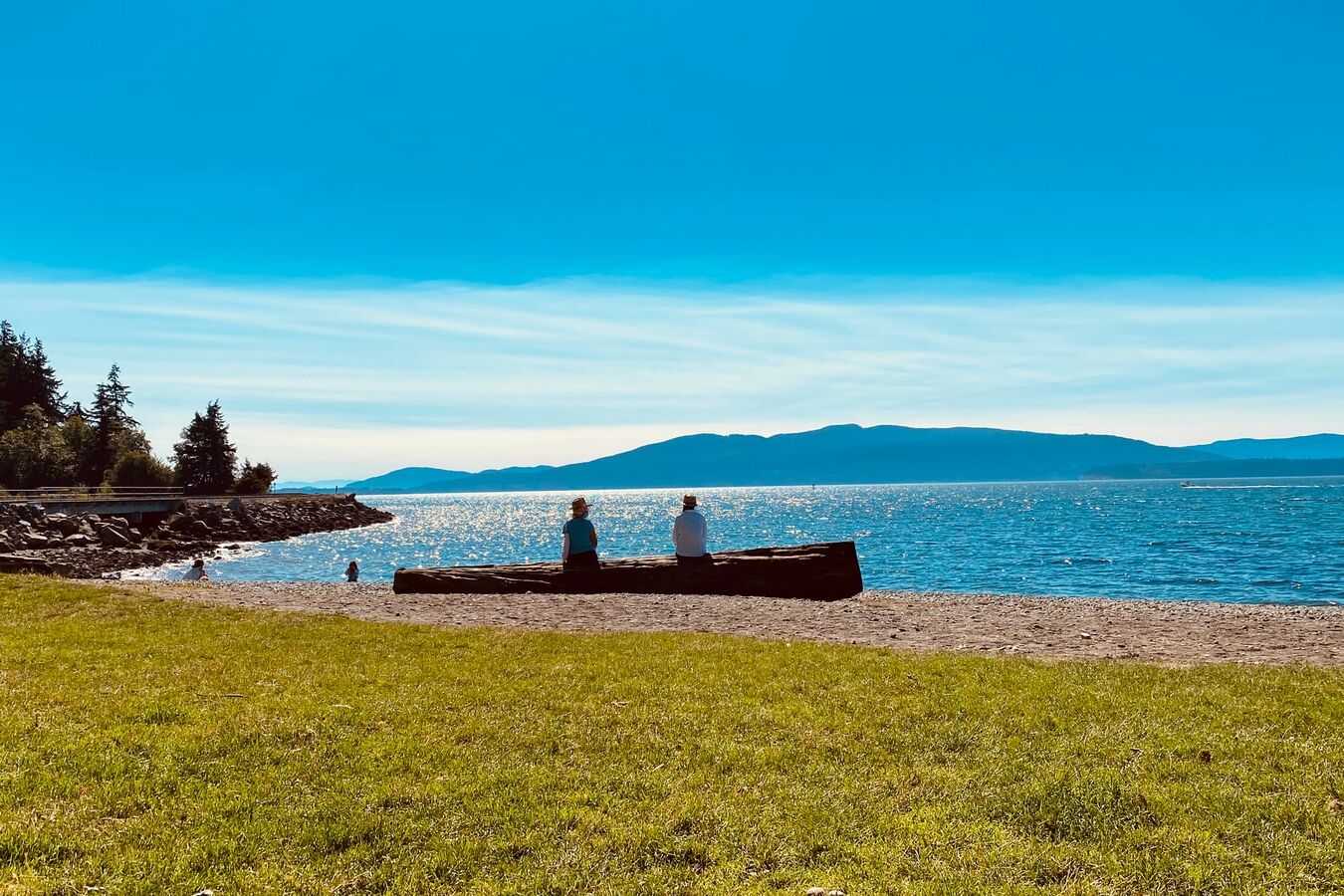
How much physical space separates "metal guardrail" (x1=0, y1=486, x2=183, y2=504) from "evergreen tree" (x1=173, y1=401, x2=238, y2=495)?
71.2ft

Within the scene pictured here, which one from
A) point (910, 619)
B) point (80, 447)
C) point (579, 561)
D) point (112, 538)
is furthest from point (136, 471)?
point (910, 619)

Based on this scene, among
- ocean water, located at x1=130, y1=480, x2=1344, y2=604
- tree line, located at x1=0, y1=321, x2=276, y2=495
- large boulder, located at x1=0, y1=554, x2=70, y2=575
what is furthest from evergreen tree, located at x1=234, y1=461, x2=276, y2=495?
large boulder, located at x1=0, y1=554, x2=70, y2=575

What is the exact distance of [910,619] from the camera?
18.3 meters

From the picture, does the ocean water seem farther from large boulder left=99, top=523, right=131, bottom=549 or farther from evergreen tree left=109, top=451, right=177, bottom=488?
evergreen tree left=109, top=451, right=177, bottom=488

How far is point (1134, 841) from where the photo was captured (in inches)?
242

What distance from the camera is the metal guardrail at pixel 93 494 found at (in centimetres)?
6969

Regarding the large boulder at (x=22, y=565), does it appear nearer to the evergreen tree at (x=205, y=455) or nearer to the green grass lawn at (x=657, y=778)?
the green grass lawn at (x=657, y=778)

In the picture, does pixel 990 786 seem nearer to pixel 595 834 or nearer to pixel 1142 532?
pixel 595 834

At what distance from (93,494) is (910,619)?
3513 inches

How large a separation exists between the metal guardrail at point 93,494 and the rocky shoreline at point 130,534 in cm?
268

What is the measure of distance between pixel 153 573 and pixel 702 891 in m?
52.1

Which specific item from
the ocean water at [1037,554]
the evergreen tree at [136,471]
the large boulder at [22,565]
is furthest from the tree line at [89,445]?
the large boulder at [22,565]

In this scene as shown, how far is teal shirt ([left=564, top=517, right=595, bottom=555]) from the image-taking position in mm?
22312

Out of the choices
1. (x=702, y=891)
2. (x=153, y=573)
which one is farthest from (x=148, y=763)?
(x=153, y=573)
